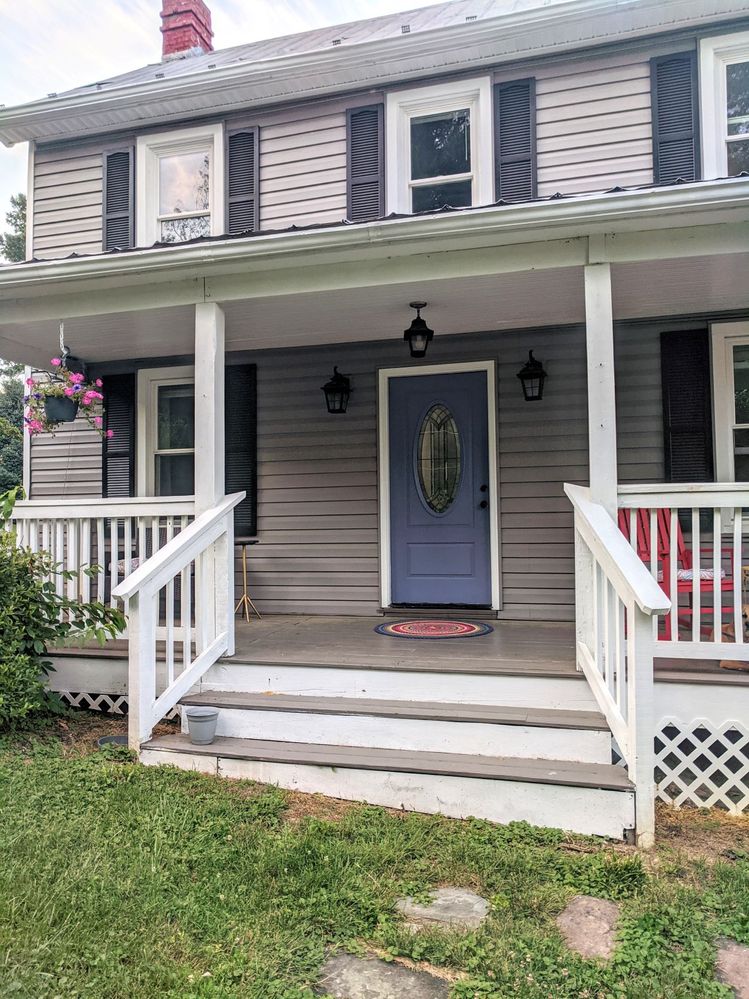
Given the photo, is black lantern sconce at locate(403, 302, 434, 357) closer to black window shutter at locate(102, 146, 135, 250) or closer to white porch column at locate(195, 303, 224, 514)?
white porch column at locate(195, 303, 224, 514)

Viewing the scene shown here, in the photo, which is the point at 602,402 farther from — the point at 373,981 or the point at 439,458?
the point at 373,981

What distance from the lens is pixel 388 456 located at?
564 cm

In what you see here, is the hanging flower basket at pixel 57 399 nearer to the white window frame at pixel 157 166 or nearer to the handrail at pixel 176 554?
the handrail at pixel 176 554

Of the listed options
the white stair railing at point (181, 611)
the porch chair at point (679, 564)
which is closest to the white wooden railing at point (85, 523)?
the white stair railing at point (181, 611)

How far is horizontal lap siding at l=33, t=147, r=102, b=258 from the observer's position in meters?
6.53

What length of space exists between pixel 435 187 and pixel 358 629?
3625 millimetres

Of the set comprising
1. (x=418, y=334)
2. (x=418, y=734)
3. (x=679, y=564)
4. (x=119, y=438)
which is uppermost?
(x=418, y=334)

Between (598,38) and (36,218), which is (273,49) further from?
(598,38)

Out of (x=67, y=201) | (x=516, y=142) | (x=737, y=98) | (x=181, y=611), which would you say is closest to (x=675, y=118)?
(x=737, y=98)

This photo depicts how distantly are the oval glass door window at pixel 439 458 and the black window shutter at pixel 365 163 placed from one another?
5.84 feet

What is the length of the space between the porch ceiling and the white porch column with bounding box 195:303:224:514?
277 millimetres

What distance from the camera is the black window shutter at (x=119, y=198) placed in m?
6.40

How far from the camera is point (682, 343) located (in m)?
5.01

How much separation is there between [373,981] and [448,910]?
40 cm
